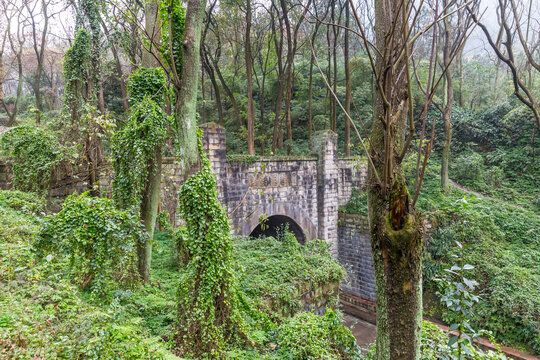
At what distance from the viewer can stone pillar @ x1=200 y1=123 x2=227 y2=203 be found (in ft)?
25.2

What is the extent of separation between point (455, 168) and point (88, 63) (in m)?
15.6

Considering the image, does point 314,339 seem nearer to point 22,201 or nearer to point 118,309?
point 118,309

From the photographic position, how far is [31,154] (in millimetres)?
5812

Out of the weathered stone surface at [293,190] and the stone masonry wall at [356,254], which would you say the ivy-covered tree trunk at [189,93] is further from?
the stone masonry wall at [356,254]

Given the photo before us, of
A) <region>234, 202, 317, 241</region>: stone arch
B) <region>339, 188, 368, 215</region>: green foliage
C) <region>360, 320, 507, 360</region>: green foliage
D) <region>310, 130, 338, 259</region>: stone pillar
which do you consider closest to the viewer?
<region>360, 320, 507, 360</region>: green foliage

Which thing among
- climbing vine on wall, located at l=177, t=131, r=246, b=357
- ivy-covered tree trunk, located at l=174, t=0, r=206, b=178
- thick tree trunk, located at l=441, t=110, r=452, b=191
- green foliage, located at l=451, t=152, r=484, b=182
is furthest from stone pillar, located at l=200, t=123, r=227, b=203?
green foliage, located at l=451, t=152, r=484, b=182

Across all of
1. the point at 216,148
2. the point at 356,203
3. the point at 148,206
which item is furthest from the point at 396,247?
the point at 356,203

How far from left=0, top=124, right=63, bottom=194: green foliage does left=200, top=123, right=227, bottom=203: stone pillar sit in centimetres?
306

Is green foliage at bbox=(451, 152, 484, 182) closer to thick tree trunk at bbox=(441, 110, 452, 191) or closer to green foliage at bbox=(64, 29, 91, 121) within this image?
thick tree trunk at bbox=(441, 110, 452, 191)

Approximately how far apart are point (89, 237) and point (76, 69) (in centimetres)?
489

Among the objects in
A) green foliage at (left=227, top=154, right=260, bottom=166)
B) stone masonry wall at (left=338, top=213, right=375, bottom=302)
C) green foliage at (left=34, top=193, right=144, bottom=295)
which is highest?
green foliage at (left=227, top=154, right=260, bottom=166)

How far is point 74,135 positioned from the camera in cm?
661

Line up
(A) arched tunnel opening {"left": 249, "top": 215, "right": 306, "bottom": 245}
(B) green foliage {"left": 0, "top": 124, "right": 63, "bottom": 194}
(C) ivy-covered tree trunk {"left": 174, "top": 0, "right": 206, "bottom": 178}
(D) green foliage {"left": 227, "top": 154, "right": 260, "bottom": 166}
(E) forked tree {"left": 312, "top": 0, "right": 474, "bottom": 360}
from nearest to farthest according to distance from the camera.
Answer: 1. (E) forked tree {"left": 312, "top": 0, "right": 474, "bottom": 360}
2. (C) ivy-covered tree trunk {"left": 174, "top": 0, "right": 206, "bottom": 178}
3. (B) green foliage {"left": 0, "top": 124, "right": 63, "bottom": 194}
4. (D) green foliage {"left": 227, "top": 154, "right": 260, "bottom": 166}
5. (A) arched tunnel opening {"left": 249, "top": 215, "right": 306, "bottom": 245}

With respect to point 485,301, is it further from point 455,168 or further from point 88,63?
point 88,63
